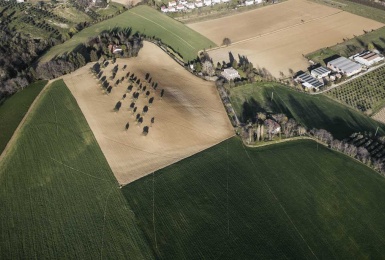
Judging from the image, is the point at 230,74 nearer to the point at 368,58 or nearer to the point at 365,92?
the point at 365,92

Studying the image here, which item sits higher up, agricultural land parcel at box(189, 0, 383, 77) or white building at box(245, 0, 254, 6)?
white building at box(245, 0, 254, 6)

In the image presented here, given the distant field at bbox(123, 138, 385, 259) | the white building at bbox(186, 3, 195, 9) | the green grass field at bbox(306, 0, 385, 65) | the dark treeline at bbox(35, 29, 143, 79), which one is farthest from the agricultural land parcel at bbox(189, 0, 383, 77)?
the distant field at bbox(123, 138, 385, 259)

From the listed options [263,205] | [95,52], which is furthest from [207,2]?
[263,205]

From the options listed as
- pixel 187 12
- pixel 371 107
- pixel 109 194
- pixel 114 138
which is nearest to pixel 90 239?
pixel 109 194

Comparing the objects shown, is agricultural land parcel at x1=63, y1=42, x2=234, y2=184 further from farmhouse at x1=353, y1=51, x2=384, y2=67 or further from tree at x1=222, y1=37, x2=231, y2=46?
farmhouse at x1=353, y1=51, x2=384, y2=67

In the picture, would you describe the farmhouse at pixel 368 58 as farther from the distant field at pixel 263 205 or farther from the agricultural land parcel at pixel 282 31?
the distant field at pixel 263 205

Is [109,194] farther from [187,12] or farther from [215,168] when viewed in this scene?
[187,12]
